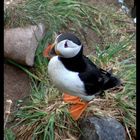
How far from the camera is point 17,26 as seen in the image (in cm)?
388

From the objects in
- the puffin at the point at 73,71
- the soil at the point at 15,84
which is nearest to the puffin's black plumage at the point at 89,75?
the puffin at the point at 73,71

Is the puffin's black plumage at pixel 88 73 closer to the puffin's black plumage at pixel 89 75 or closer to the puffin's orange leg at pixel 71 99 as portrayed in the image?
the puffin's black plumage at pixel 89 75

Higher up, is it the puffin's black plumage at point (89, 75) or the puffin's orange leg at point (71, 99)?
the puffin's black plumage at point (89, 75)

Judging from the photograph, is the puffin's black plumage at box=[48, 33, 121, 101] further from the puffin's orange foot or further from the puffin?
the puffin's orange foot

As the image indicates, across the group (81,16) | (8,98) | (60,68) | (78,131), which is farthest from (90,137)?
(81,16)

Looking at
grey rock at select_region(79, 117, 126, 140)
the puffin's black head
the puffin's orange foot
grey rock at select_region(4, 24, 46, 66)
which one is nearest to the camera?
the puffin's black head

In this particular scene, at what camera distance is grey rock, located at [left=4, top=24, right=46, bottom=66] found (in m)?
3.75

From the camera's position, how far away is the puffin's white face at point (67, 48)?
281 centimetres

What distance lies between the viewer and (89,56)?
3953mm

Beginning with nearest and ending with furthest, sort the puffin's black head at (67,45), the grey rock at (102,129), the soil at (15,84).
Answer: the puffin's black head at (67,45)
the grey rock at (102,129)
the soil at (15,84)

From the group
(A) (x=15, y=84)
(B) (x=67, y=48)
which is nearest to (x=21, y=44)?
(A) (x=15, y=84)

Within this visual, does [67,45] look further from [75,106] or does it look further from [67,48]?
[75,106]

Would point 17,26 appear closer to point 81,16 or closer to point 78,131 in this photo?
point 81,16

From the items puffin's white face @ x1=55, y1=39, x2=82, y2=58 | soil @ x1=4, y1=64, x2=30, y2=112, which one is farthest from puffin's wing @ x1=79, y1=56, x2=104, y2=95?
soil @ x1=4, y1=64, x2=30, y2=112
